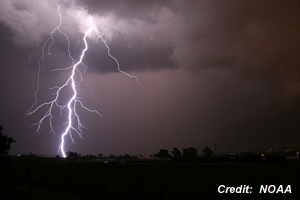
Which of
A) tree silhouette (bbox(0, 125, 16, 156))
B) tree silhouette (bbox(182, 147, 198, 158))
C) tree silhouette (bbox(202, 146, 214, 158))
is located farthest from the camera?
tree silhouette (bbox(182, 147, 198, 158))

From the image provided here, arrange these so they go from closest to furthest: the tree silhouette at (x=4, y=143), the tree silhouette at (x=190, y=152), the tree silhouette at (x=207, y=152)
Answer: the tree silhouette at (x=4, y=143), the tree silhouette at (x=207, y=152), the tree silhouette at (x=190, y=152)

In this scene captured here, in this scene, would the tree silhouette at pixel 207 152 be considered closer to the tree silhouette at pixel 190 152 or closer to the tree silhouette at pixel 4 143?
the tree silhouette at pixel 190 152

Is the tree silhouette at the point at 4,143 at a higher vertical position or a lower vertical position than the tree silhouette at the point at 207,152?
higher

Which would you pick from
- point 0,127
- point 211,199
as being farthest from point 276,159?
point 0,127

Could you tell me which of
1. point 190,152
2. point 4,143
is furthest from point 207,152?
point 4,143

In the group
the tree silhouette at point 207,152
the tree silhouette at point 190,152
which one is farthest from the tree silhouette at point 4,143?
the tree silhouette at point 190,152

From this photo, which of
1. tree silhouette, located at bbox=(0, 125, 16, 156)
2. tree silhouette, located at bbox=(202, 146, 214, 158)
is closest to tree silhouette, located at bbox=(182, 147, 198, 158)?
tree silhouette, located at bbox=(202, 146, 214, 158)

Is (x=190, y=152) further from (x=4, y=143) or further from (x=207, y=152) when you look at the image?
(x=4, y=143)

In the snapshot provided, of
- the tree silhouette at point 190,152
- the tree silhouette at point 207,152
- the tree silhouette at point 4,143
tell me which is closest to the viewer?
the tree silhouette at point 4,143

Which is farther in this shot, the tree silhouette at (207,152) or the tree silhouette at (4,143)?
the tree silhouette at (207,152)

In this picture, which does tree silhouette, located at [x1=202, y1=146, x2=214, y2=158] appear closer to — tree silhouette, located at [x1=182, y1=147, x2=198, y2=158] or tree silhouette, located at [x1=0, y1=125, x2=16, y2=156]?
tree silhouette, located at [x1=182, y1=147, x2=198, y2=158]

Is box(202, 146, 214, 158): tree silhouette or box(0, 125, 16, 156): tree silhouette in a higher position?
box(0, 125, 16, 156): tree silhouette

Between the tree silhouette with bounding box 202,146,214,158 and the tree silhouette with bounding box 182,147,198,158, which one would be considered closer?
the tree silhouette with bounding box 202,146,214,158

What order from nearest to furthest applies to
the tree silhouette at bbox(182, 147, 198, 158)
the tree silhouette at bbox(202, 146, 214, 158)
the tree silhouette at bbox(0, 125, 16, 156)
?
the tree silhouette at bbox(0, 125, 16, 156)
the tree silhouette at bbox(202, 146, 214, 158)
the tree silhouette at bbox(182, 147, 198, 158)
